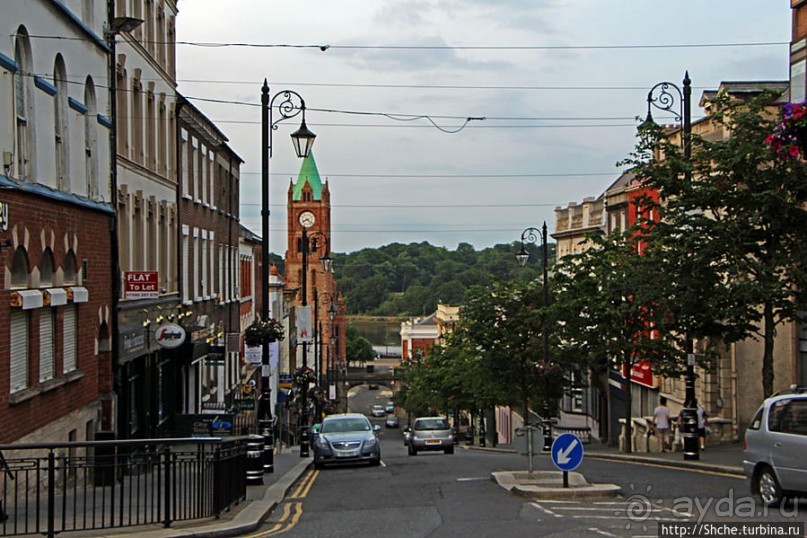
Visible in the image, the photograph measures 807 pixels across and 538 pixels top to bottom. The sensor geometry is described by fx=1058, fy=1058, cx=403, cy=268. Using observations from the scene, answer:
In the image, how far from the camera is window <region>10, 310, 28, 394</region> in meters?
16.4

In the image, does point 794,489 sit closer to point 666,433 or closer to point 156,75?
point 666,433

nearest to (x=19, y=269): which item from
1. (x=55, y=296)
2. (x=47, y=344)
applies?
(x=55, y=296)

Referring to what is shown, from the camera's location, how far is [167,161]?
102 ft

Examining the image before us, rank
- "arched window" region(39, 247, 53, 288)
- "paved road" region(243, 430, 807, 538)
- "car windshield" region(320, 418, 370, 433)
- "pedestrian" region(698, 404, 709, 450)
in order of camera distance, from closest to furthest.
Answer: "paved road" region(243, 430, 807, 538) → "arched window" region(39, 247, 53, 288) → "car windshield" region(320, 418, 370, 433) → "pedestrian" region(698, 404, 709, 450)

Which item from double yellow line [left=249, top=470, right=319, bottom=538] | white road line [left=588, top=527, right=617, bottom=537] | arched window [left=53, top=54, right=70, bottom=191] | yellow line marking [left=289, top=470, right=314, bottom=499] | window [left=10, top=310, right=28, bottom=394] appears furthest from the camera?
yellow line marking [left=289, top=470, right=314, bottom=499]

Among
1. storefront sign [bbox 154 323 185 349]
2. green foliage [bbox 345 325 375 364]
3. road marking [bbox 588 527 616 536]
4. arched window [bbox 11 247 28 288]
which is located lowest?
green foliage [bbox 345 325 375 364]

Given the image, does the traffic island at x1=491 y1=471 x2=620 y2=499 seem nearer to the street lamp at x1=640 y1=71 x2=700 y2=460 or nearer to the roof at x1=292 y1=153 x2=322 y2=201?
the street lamp at x1=640 y1=71 x2=700 y2=460

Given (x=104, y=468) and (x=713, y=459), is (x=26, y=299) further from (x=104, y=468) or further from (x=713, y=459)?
(x=713, y=459)

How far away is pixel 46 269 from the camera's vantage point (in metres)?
18.3

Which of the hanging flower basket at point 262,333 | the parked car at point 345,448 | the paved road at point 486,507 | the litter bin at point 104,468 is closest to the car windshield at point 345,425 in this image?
the parked car at point 345,448

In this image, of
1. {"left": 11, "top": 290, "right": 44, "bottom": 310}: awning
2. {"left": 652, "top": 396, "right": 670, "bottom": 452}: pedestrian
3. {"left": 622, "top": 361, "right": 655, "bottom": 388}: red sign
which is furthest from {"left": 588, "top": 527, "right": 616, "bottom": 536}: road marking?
{"left": 622, "top": 361, "right": 655, "bottom": 388}: red sign

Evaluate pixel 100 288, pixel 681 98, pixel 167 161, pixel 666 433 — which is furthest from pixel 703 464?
pixel 167 161

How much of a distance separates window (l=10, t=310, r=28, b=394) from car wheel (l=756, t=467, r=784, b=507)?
36.4 ft

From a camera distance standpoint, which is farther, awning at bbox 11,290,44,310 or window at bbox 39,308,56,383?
window at bbox 39,308,56,383
